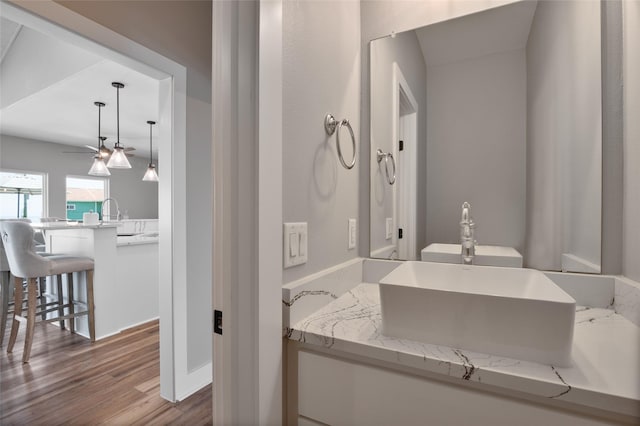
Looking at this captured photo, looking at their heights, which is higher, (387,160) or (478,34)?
(478,34)

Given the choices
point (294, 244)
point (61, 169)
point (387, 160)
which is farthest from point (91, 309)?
point (61, 169)

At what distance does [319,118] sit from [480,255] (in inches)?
29.6

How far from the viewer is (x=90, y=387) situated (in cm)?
194

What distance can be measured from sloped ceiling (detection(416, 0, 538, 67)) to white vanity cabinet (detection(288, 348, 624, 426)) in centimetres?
113

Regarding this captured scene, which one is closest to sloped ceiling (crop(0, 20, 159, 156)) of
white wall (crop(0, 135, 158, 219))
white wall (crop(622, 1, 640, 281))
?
white wall (crop(0, 135, 158, 219))

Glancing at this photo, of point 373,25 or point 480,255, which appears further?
point 373,25

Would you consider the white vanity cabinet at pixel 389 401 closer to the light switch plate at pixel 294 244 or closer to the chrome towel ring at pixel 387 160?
the light switch plate at pixel 294 244

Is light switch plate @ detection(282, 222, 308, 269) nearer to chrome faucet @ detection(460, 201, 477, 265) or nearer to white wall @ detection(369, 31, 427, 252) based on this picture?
white wall @ detection(369, 31, 427, 252)

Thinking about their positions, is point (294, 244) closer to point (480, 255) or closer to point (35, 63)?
point (480, 255)

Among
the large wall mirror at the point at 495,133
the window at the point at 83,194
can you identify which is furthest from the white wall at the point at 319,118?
the window at the point at 83,194

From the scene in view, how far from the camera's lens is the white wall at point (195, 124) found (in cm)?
164

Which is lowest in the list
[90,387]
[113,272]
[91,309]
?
[90,387]

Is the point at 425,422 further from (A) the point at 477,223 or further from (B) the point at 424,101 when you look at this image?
(B) the point at 424,101

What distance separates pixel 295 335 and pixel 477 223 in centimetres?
78
